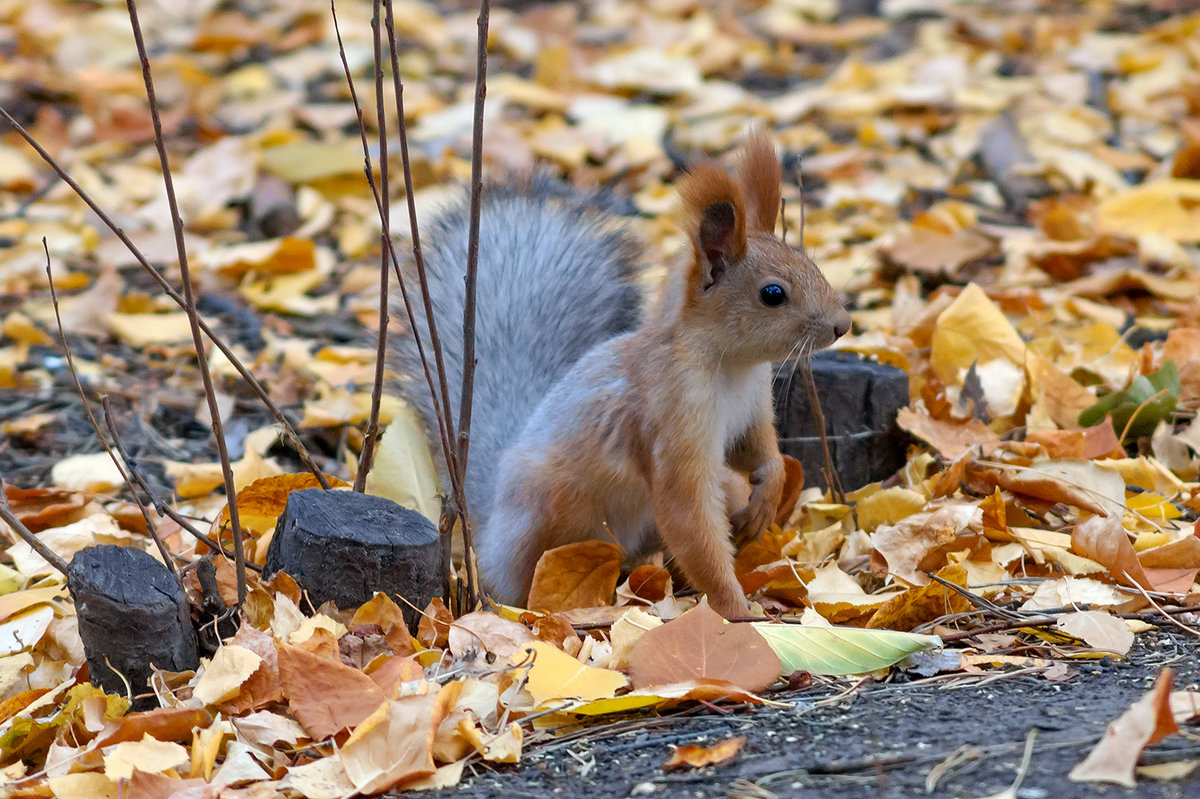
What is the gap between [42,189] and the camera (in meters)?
4.57

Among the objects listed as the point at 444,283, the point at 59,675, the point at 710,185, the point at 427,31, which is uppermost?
the point at 427,31

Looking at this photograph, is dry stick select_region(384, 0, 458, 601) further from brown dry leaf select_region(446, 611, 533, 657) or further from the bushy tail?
the bushy tail

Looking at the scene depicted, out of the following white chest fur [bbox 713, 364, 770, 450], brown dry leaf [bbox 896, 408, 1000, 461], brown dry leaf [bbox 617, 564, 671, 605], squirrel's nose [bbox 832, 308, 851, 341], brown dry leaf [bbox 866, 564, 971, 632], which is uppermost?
squirrel's nose [bbox 832, 308, 851, 341]

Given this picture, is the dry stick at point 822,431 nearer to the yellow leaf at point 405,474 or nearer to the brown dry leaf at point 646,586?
the brown dry leaf at point 646,586

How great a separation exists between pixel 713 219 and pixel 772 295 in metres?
0.15

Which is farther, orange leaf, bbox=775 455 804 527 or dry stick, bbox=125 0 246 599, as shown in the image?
orange leaf, bbox=775 455 804 527

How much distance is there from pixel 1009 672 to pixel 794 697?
284mm

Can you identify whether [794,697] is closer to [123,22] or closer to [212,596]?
[212,596]

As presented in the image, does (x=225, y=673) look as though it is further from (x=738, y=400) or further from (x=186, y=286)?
(x=738, y=400)

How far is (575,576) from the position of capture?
7.12 feet

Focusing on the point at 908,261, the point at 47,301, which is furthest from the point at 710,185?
the point at 47,301

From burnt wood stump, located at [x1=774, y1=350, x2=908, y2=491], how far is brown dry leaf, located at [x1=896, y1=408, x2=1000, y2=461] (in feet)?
0.18

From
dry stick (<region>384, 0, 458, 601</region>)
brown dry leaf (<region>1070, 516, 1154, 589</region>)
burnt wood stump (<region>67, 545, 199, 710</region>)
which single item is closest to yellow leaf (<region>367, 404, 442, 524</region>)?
dry stick (<region>384, 0, 458, 601</region>)

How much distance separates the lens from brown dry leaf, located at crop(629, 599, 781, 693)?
1.63m
